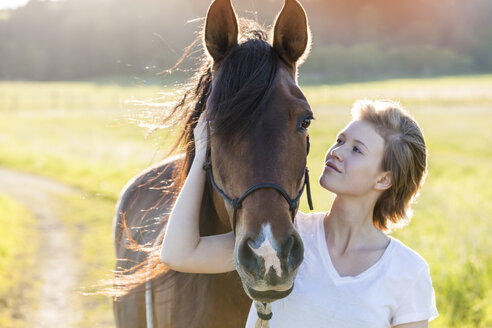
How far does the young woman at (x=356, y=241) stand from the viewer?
2002 mm

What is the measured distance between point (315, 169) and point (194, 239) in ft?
43.5

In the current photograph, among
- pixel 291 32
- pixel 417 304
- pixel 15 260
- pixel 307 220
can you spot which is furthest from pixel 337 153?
pixel 15 260

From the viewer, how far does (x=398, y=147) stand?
2.17 metres

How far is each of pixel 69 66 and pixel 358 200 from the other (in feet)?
223

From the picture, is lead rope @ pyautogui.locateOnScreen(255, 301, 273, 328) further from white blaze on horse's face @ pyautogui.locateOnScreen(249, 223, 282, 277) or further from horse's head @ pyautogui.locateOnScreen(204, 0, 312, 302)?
white blaze on horse's face @ pyautogui.locateOnScreen(249, 223, 282, 277)

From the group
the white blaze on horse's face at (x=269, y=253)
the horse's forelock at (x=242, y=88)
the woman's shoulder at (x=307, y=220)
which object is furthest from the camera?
the woman's shoulder at (x=307, y=220)

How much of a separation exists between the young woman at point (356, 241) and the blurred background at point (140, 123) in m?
0.71

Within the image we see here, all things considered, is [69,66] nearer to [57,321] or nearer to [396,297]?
[57,321]

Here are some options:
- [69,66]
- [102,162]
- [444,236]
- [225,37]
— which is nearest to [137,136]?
[102,162]

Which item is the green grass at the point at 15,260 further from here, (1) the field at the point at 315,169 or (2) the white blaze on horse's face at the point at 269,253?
(2) the white blaze on horse's face at the point at 269,253

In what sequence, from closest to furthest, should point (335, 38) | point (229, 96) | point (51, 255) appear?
point (229, 96), point (51, 255), point (335, 38)

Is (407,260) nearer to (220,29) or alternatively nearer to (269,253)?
(269,253)

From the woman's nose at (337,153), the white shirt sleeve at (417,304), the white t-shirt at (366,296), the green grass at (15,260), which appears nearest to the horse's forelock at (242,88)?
the woman's nose at (337,153)

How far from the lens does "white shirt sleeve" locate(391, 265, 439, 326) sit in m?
1.98
